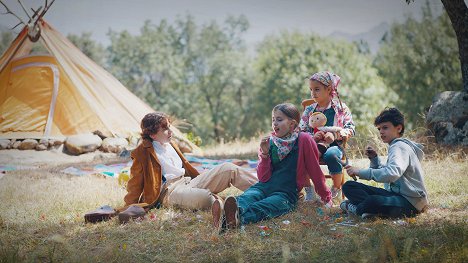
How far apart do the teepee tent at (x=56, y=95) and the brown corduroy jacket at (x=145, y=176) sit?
18.7 feet

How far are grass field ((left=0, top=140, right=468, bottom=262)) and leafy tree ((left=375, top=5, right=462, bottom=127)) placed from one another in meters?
18.4

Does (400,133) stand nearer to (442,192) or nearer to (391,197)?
(391,197)

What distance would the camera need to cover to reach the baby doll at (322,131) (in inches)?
174

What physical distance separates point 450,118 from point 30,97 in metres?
8.45

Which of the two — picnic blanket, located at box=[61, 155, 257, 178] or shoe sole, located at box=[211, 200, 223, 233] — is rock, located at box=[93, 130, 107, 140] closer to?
picnic blanket, located at box=[61, 155, 257, 178]

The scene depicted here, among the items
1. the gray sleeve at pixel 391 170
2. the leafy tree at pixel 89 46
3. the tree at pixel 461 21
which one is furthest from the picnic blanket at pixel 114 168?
the leafy tree at pixel 89 46

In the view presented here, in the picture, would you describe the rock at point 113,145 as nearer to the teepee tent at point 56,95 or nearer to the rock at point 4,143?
the teepee tent at point 56,95

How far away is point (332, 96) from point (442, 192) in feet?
4.62

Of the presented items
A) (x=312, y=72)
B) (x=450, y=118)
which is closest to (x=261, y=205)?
(x=450, y=118)

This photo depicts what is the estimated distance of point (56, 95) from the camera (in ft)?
33.6

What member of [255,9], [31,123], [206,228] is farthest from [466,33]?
[255,9]

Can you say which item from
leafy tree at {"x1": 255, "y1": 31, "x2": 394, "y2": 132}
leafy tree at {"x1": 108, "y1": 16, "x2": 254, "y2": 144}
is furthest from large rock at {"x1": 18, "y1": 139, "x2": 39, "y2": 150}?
leafy tree at {"x1": 108, "y1": 16, "x2": 254, "y2": 144}

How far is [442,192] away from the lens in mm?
4531

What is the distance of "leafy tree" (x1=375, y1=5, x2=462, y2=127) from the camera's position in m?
21.7
